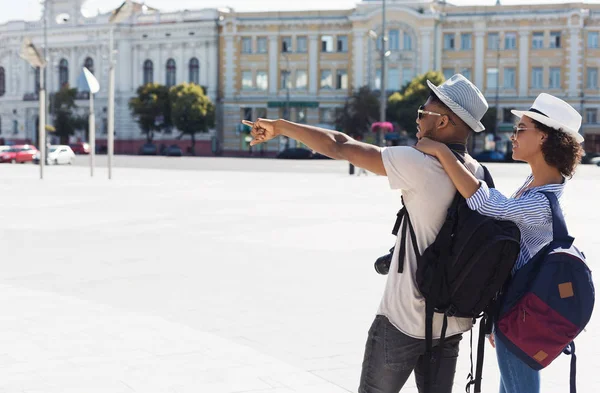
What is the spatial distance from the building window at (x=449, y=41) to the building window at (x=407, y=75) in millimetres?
3234

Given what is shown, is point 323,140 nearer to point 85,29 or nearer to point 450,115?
point 450,115

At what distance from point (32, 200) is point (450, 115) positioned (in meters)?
17.9

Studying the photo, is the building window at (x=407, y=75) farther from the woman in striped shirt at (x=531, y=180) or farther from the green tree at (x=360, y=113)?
the woman in striped shirt at (x=531, y=180)

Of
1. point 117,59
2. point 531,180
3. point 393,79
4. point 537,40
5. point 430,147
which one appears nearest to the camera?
point 430,147

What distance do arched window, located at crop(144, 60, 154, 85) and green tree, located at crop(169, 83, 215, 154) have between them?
6404 mm

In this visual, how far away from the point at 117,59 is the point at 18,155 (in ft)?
79.3

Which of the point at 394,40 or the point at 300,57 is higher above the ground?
the point at 394,40

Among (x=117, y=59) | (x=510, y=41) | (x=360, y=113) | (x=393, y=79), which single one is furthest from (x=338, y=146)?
(x=117, y=59)

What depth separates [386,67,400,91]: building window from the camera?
223 ft

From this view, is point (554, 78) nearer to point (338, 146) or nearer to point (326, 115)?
point (326, 115)

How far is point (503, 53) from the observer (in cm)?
6694

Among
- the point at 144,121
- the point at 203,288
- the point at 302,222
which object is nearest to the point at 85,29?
the point at 144,121

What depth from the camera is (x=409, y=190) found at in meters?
3.41

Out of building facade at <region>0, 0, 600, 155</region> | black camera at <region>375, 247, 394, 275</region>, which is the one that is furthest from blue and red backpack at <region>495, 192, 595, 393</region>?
building facade at <region>0, 0, 600, 155</region>
